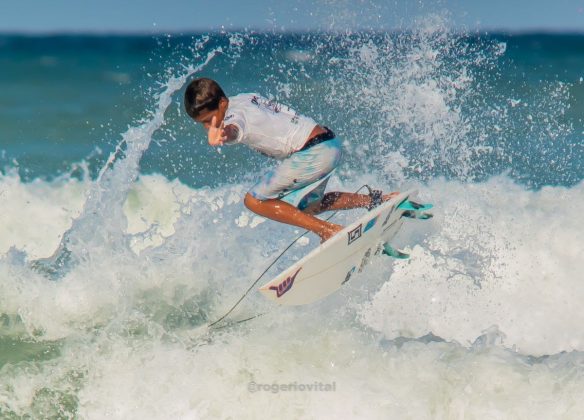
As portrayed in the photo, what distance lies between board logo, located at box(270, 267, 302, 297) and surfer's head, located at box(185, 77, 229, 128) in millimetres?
1248

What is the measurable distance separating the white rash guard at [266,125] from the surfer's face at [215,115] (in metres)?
0.04

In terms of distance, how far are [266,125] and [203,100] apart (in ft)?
1.85

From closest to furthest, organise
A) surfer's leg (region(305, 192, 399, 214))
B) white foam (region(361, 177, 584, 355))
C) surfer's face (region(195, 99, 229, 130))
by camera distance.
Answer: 1. surfer's face (region(195, 99, 229, 130))
2. surfer's leg (region(305, 192, 399, 214))
3. white foam (region(361, 177, 584, 355))

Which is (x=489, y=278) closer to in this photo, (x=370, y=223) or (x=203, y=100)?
(x=370, y=223)

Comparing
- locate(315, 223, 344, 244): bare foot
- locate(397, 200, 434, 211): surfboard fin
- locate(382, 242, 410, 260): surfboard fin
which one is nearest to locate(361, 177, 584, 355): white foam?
locate(382, 242, 410, 260): surfboard fin

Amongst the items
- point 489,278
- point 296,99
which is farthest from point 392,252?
point 296,99

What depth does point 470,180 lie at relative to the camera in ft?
33.1

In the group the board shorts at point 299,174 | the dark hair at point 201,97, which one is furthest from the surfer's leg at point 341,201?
the dark hair at point 201,97

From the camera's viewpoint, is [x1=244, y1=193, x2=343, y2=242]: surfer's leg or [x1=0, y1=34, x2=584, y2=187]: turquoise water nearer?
[x1=244, y1=193, x2=343, y2=242]: surfer's leg

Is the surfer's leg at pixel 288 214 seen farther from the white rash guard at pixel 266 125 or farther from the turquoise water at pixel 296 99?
the turquoise water at pixel 296 99

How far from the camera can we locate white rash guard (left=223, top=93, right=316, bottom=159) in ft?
17.6

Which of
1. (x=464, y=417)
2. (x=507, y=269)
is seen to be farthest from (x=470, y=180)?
(x=464, y=417)

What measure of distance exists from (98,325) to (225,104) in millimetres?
2585

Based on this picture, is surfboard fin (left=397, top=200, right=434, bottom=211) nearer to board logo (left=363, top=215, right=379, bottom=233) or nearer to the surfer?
board logo (left=363, top=215, right=379, bottom=233)
